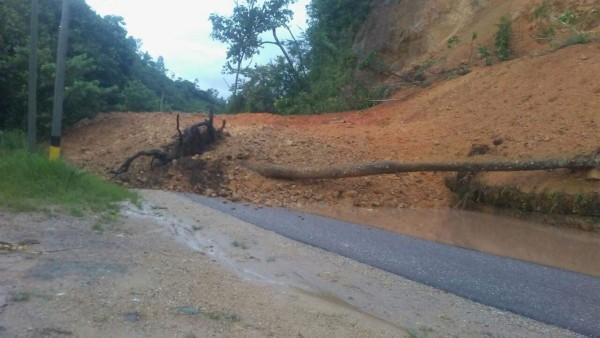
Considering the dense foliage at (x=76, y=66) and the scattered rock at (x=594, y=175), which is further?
the dense foliage at (x=76, y=66)

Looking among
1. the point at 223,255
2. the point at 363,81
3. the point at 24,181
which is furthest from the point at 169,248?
the point at 363,81

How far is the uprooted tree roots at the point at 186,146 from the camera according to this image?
1650 centimetres

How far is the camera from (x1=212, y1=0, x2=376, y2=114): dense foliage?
26094 mm

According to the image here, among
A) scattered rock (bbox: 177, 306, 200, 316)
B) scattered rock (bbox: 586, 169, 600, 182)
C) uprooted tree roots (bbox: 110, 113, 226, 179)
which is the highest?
scattered rock (bbox: 586, 169, 600, 182)

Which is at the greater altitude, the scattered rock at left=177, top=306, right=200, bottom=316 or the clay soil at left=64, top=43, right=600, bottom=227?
the clay soil at left=64, top=43, right=600, bottom=227

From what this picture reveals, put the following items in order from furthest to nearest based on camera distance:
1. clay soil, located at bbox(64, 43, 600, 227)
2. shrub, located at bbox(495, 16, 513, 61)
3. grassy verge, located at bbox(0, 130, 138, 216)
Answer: shrub, located at bbox(495, 16, 513, 61) < clay soil, located at bbox(64, 43, 600, 227) < grassy verge, located at bbox(0, 130, 138, 216)

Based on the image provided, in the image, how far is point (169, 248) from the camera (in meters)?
8.50

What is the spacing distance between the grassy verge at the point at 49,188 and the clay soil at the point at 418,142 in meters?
3.67

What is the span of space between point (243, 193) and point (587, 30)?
34.4 feet

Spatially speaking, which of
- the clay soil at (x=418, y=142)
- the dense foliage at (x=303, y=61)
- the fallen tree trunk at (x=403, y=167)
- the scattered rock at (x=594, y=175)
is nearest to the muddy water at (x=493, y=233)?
the clay soil at (x=418, y=142)

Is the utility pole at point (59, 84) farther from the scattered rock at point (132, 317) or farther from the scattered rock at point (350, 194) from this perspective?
the scattered rock at point (132, 317)

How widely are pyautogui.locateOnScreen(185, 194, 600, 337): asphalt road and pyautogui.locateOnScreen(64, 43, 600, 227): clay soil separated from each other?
295cm

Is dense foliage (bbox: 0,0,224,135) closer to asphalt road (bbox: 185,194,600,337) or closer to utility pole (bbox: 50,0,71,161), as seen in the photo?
utility pole (bbox: 50,0,71,161)

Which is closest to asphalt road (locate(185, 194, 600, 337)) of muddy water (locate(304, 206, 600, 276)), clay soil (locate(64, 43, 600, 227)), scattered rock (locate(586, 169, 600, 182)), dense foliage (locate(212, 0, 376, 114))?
muddy water (locate(304, 206, 600, 276))
